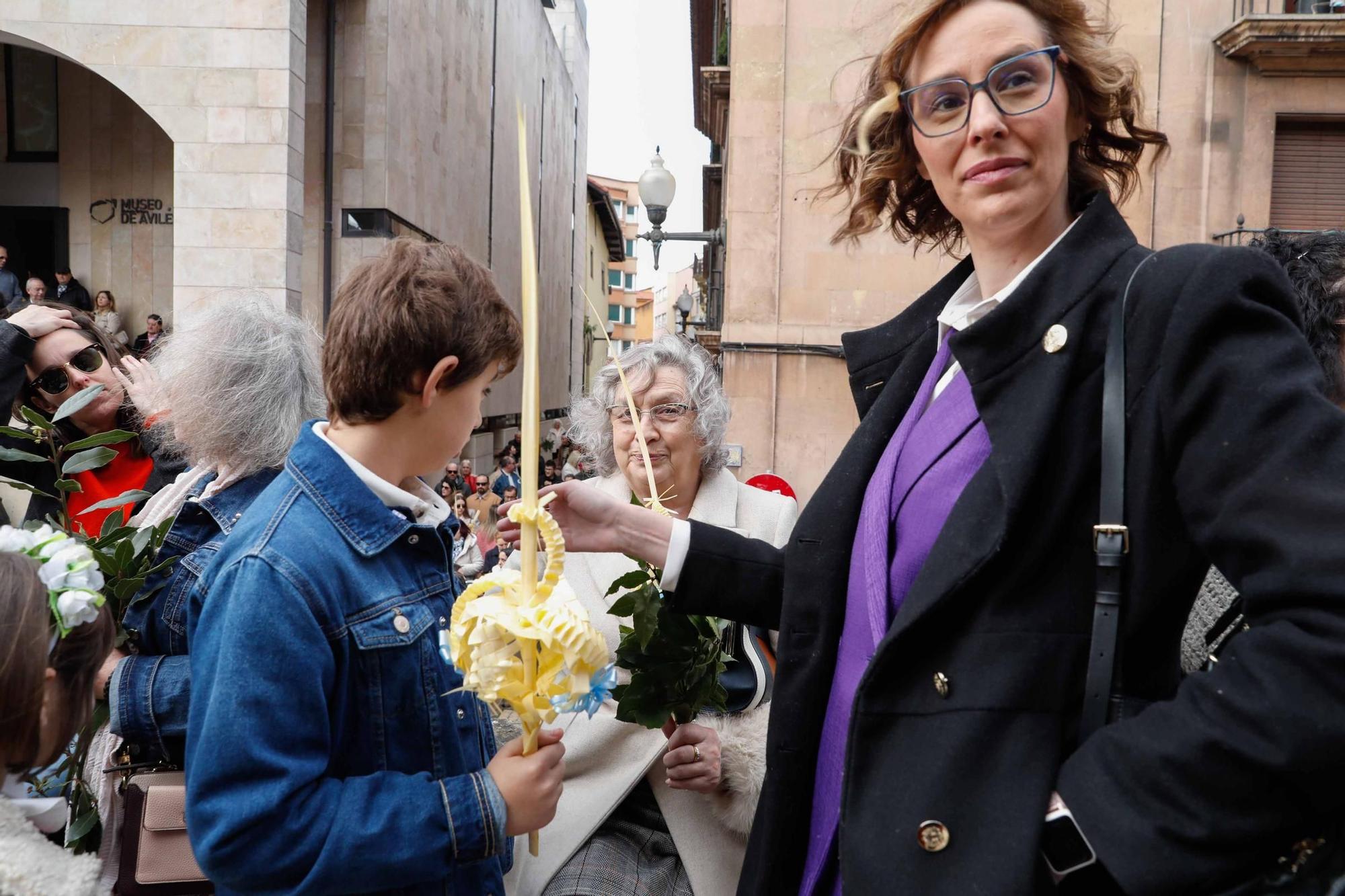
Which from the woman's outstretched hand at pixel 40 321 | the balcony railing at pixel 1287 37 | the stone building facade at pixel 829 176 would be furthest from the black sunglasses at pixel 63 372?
the balcony railing at pixel 1287 37

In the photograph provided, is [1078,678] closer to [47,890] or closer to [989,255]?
[989,255]

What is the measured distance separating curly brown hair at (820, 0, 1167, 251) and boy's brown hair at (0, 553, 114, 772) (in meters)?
1.68

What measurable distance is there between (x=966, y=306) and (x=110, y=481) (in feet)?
9.11

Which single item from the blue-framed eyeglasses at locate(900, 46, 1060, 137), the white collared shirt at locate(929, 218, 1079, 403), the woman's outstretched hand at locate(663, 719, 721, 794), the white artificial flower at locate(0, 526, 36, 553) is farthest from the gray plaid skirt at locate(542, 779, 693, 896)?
the blue-framed eyeglasses at locate(900, 46, 1060, 137)

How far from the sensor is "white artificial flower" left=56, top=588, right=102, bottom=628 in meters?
1.82

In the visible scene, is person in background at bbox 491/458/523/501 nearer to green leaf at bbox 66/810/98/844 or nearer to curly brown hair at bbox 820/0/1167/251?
green leaf at bbox 66/810/98/844

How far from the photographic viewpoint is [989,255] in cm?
173

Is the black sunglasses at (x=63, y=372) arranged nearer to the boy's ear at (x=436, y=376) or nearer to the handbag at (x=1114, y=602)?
the boy's ear at (x=436, y=376)

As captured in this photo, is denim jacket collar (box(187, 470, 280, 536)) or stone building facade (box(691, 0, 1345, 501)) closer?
denim jacket collar (box(187, 470, 280, 536))

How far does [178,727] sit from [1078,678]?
1949mm

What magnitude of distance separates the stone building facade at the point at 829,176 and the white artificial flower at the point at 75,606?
30.5 feet

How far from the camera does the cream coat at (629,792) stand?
2648 mm

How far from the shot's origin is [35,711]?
1.72 meters

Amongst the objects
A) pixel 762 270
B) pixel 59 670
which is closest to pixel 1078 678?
pixel 59 670
